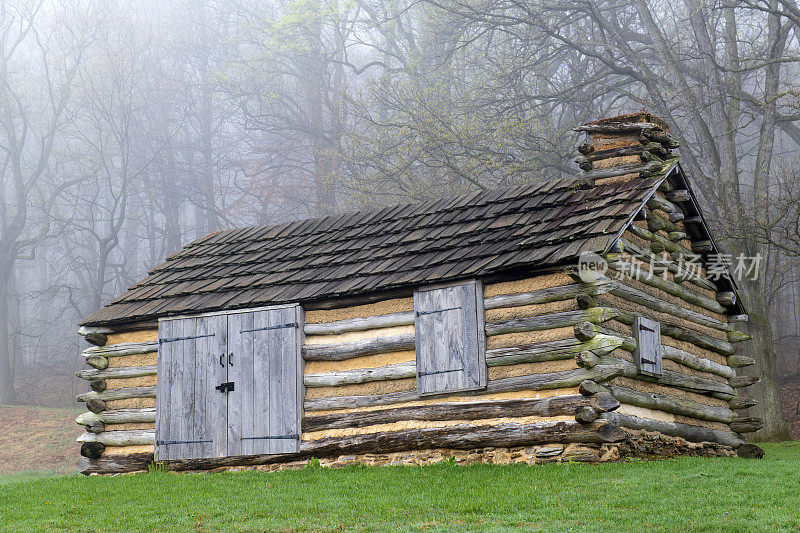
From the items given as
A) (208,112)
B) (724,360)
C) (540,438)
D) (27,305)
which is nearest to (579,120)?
(724,360)

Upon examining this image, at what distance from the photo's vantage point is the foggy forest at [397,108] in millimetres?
21609

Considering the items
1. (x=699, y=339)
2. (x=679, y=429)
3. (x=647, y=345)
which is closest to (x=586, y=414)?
(x=647, y=345)

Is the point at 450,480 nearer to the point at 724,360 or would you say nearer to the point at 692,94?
the point at 724,360

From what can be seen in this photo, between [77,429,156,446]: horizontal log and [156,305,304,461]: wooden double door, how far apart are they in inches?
9.7

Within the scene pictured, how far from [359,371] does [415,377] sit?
36.1 inches

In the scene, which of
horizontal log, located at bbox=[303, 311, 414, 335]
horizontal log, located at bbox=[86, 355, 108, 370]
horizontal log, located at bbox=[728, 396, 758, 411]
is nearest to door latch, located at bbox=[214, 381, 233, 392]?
horizontal log, located at bbox=[303, 311, 414, 335]

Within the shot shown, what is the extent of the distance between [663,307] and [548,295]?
2.58 metres

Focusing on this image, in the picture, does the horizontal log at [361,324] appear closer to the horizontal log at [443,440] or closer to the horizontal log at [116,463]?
the horizontal log at [443,440]

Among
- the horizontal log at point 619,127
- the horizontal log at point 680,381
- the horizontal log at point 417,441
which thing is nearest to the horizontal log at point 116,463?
the horizontal log at point 417,441

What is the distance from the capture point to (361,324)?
42.3 feet

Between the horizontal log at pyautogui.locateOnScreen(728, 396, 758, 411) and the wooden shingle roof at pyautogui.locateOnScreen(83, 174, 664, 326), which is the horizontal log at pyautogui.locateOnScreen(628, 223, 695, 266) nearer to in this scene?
the wooden shingle roof at pyautogui.locateOnScreen(83, 174, 664, 326)

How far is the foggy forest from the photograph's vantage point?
21.6m

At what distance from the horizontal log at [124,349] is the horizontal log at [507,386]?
302cm

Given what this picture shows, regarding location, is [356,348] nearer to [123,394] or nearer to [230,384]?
[230,384]
